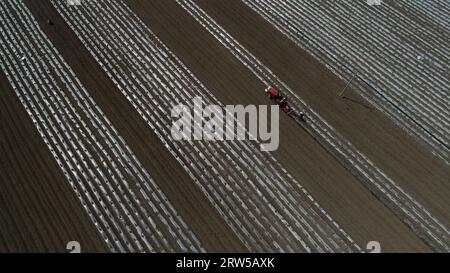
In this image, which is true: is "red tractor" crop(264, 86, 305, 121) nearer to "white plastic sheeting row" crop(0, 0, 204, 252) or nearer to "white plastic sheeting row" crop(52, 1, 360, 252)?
"white plastic sheeting row" crop(52, 1, 360, 252)

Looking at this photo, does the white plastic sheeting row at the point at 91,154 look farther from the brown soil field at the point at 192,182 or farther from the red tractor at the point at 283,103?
the red tractor at the point at 283,103

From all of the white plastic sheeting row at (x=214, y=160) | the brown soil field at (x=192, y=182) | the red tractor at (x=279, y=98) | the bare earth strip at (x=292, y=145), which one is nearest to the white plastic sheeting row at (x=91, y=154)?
the brown soil field at (x=192, y=182)

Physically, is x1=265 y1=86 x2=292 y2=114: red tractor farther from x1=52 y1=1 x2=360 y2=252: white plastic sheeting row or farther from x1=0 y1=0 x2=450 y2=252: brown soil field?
x1=52 y1=1 x2=360 y2=252: white plastic sheeting row

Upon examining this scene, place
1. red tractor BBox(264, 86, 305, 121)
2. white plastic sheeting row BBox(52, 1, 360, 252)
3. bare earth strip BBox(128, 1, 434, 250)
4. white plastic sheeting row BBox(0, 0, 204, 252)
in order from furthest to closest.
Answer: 1. red tractor BBox(264, 86, 305, 121)
2. bare earth strip BBox(128, 1, 434, 250)
3. white plastic sheeting row BBox(52, 1, 360, 252)
4. white plastic sheeting row BBox(0, 0, 204, 252)

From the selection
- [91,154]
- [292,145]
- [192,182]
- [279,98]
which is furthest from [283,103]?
[91,154]

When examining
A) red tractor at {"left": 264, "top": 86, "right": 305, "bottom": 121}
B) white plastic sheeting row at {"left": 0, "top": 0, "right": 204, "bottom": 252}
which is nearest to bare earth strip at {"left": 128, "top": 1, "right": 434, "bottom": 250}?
red tractor at {"left": 264, "top": 86, "right": 305, "bottom": 121}

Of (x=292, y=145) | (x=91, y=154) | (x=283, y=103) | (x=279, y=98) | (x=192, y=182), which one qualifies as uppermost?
(x=279, y=98)

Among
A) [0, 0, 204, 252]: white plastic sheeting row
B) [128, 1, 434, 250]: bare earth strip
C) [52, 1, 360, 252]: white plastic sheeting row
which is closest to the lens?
[0, 0, 204, 252]: white plastic sheeting row

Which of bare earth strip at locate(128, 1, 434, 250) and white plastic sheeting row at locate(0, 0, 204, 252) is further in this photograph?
bare earth strip at locate(128, 1, 434, 250)

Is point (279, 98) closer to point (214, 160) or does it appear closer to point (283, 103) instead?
point (283, 103)

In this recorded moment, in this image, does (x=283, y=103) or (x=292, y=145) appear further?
(x=283, y=103)

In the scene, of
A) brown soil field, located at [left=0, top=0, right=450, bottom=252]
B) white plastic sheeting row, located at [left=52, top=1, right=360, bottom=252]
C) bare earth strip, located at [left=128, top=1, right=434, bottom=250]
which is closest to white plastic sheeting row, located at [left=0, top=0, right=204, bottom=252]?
brown soil field, located at [left=0, top=0, right=450, bottom=252]
